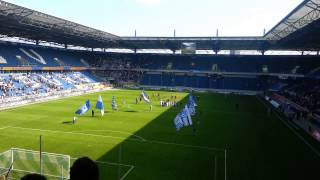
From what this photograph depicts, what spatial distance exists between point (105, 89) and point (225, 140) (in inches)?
2273

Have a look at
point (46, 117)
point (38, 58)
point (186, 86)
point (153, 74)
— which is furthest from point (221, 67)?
point (46, 117)

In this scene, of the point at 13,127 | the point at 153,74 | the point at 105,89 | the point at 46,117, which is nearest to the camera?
the point at 13,127

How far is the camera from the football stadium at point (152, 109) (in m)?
20.5

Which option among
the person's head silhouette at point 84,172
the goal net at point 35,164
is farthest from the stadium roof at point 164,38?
the person's head silhouette at point 84,172

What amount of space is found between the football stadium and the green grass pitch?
9 cm

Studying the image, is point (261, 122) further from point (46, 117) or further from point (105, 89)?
point (105, 89)

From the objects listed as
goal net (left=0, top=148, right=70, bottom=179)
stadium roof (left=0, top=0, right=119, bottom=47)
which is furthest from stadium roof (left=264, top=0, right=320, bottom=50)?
stadium roof (left=0, top=0, right=119, bottom=47)

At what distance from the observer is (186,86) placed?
296 ft

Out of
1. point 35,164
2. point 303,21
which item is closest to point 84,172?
point 35,164

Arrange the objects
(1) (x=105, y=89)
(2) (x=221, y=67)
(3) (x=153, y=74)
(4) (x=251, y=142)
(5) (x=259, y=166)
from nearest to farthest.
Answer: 1. (5) (x=259, y=166)
2. (4) (x=251, y=142)
3. (1) (x=105, y=89)
4. (2) (x=221, y=67)
5. (3) (x=153, y=74)

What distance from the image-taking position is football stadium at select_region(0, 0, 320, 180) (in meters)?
20.5

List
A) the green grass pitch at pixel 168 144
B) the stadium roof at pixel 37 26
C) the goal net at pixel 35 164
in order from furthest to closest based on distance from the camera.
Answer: the stadium roof at pixel 37 26
the green grass pitch at pixel 168 144
the goal net at pixel 35 164

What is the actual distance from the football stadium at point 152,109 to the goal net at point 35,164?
0.06 metres

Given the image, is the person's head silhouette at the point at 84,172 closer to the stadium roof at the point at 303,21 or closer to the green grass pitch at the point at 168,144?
the green grass pitch at the point at 168,144
